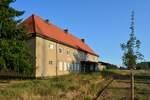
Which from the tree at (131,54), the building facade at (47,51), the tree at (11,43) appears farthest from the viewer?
the building facade at (47,51)

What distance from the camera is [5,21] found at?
34875mm

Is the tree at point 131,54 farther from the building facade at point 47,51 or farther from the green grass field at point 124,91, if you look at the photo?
the building facade at point 47,51

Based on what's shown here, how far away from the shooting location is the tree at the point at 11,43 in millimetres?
33594

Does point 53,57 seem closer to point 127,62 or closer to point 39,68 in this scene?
point 39,68

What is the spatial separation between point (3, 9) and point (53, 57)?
1890cm

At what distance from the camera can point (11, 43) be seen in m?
34.4

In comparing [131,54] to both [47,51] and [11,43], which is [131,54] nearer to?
[11,43]

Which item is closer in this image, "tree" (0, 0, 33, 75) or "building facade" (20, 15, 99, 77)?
"tree" (0, 0, 33, 75)

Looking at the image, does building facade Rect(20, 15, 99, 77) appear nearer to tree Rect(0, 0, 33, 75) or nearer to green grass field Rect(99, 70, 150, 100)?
tree Rect(0, 0, 33, 75)

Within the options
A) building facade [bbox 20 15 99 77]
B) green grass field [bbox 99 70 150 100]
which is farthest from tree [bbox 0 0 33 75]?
green grass field [bbox 99 70 150 100]

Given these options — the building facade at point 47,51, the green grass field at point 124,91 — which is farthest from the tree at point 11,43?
the green grass field at point 124,91

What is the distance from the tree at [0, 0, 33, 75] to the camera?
33.6m

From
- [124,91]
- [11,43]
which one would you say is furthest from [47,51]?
[124,91]

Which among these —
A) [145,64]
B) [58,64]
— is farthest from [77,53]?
[145,64]
